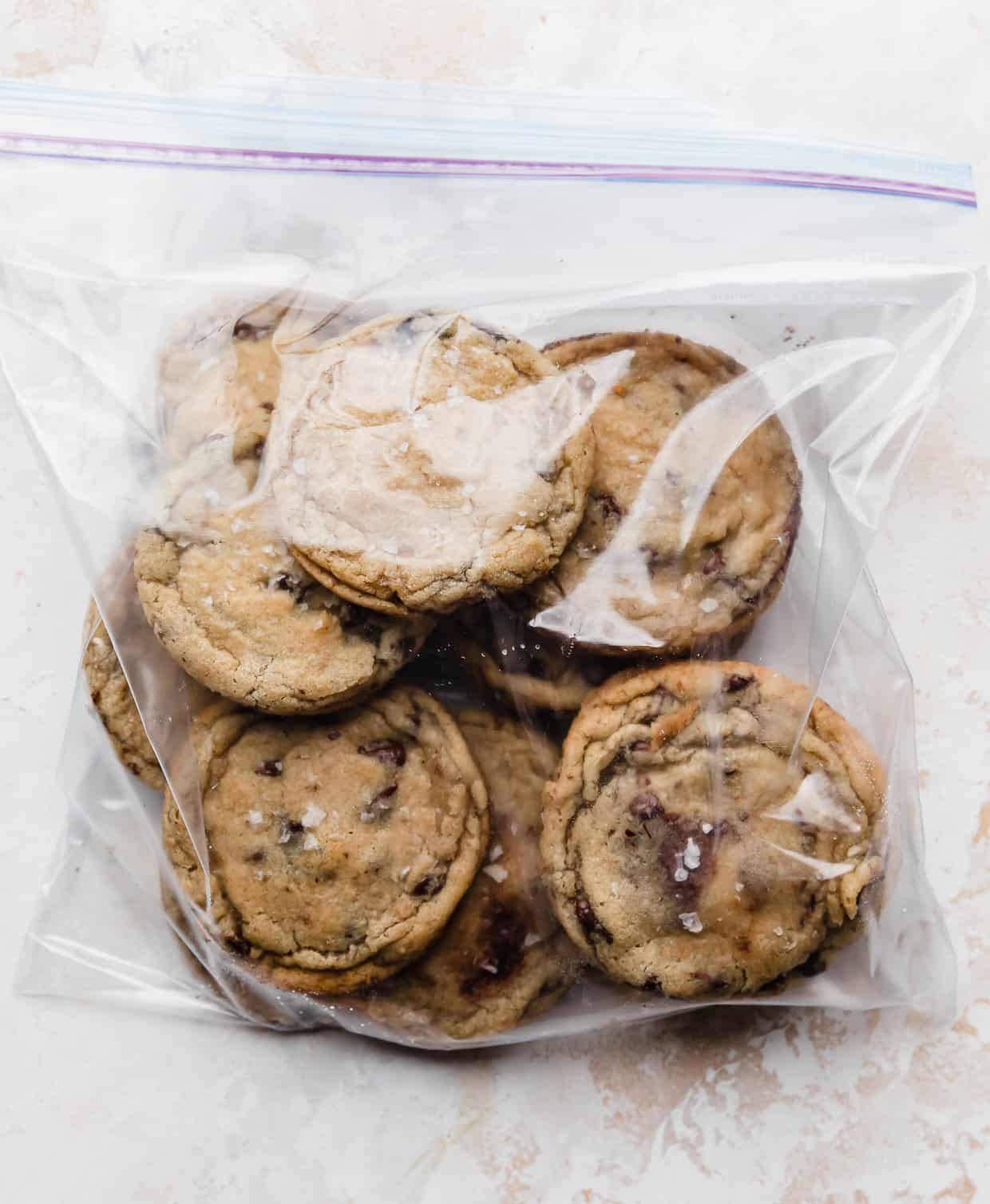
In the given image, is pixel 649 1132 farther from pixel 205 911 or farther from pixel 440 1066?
pixel 205 911

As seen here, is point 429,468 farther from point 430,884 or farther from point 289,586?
point 430,884

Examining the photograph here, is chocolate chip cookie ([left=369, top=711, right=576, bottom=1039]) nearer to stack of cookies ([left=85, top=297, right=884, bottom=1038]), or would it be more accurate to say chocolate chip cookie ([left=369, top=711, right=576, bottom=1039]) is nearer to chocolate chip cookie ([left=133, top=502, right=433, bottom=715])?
stack of cookies ([left=85, top=297, right=884, bottom=1038])

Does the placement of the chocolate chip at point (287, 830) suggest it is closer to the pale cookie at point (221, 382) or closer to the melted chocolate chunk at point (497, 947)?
the melted chocolate chunk at point (497, 947)

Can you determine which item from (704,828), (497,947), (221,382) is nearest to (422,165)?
(221,382)

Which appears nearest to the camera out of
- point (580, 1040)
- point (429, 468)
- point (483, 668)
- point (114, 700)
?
point (429, 468)

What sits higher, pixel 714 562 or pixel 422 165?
pixel 422 165

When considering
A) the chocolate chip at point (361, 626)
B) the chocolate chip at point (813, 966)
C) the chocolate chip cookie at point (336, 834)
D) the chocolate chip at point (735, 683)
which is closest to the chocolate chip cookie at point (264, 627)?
the chocolate chip at point (361, 626)
